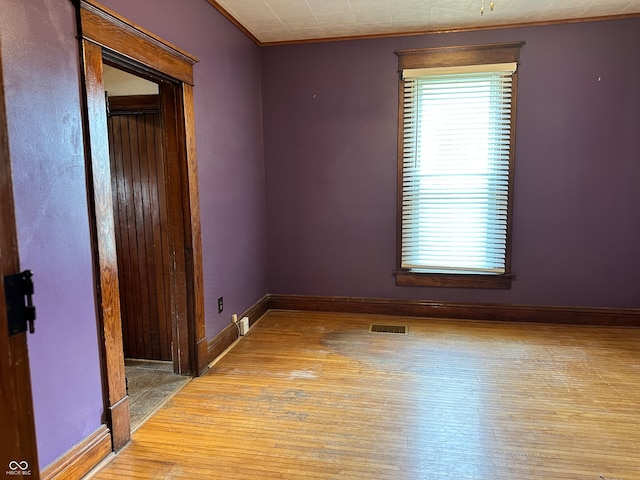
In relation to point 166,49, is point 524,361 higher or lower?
lower

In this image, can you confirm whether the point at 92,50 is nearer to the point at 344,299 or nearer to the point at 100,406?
the point at 100,406

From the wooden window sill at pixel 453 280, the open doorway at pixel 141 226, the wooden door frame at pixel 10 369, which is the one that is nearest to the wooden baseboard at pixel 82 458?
the open doorway at pixel 141 226

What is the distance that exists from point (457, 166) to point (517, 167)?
0.55 meters

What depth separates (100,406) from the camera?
218cm

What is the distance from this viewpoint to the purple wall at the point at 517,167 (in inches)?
153

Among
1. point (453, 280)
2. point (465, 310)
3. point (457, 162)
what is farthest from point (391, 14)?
point (465, 310)

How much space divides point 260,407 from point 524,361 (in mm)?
2033

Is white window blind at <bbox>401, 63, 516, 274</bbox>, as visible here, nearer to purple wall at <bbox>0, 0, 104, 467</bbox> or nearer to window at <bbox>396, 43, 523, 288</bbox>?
window at <bbox>396, 43, 523, 288</bbox>

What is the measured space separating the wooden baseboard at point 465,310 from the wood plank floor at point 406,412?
0.68 feet

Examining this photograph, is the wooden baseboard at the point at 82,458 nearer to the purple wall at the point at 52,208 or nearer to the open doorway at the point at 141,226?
the purple wall at the point at 52,208

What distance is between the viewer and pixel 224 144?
3.59 meters

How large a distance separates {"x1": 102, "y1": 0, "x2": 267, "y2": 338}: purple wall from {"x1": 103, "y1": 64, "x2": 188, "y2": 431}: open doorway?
0.33 m

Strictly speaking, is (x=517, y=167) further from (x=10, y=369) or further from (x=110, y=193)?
(x=10, y=369)

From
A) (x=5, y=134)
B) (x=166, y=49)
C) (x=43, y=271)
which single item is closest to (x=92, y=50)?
(x=166, y=49)
